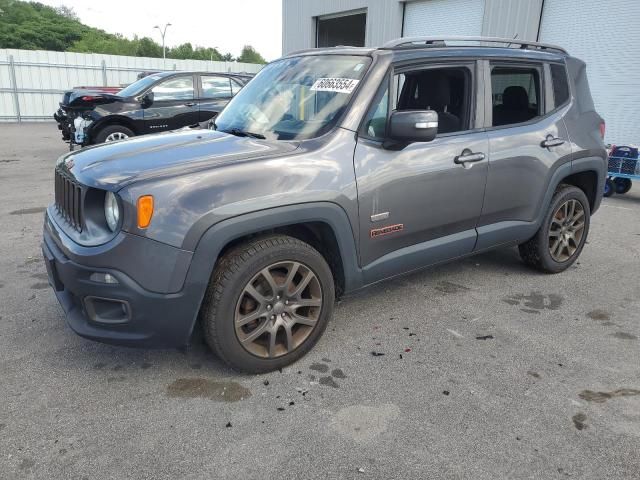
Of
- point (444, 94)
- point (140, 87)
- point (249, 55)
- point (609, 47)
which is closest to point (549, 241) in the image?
point (444, 94)

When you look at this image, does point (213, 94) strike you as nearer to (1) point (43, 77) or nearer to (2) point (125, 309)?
(2) point (125, 309)

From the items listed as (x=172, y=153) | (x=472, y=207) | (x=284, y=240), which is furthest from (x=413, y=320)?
(x=172, y=153)

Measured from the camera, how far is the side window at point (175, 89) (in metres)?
9.97

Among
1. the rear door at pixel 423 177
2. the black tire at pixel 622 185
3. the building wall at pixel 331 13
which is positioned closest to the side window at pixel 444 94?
the rear door at pixel 423 177

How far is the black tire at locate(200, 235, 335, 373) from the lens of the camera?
2699 millimetres

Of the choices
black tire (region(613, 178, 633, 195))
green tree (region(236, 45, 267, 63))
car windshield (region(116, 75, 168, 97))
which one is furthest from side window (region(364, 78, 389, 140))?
green tree (region(236, 45, 267, 63))

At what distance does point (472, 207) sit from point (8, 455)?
3.04m

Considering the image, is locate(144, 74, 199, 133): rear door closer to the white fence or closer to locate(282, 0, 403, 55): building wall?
locate(282, 0, 403, 55): building wall

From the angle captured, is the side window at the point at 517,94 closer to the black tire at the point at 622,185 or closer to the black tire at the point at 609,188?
the black tire at the point at 609,188

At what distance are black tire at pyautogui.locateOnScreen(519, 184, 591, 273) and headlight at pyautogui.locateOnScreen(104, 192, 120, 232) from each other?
334cm

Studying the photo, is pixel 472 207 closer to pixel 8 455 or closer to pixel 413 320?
pixel 413 320

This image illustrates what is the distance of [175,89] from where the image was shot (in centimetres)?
1002

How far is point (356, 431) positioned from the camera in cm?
249

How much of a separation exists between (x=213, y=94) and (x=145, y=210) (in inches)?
329
